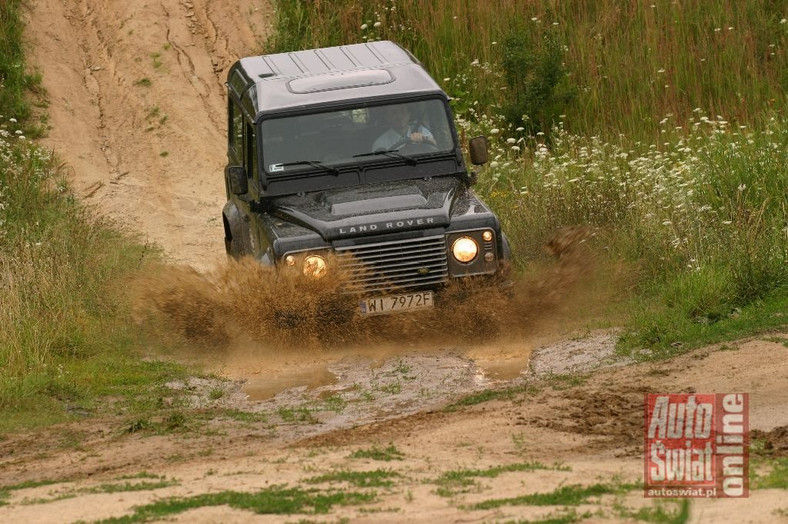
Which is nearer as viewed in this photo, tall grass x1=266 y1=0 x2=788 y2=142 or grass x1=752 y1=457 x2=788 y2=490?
grass x1=752 y1=457 x2=788 y2=490

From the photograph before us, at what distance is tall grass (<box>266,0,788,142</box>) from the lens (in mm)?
16656

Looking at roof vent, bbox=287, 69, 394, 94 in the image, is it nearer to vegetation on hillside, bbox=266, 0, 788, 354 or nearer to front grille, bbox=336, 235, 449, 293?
front grille, bbox=336, 235, 449, 293

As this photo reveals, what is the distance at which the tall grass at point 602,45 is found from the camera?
16656 millimetres

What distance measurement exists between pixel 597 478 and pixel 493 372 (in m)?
3.28

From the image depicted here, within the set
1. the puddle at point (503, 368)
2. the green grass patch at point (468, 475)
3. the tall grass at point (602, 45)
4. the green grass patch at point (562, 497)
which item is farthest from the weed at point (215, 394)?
the tall grass at point (602, 45)

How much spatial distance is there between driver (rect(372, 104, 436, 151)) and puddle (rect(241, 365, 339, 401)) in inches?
73.7

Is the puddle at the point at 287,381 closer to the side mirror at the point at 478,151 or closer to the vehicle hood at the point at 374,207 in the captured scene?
the vehicle hood at the point at 374,207

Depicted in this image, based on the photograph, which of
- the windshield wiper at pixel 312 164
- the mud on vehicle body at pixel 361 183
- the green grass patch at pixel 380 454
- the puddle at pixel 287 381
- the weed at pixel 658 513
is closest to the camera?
the weed at pixel 658 513

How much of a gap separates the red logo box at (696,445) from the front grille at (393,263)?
2.32m

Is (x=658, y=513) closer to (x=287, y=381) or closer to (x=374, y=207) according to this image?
(x=287, y=381)

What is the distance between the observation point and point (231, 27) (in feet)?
66.4

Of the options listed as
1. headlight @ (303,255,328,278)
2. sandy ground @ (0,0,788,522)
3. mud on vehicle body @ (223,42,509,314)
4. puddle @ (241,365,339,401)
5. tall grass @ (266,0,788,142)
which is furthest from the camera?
tall grass @ (266,0,788,142)

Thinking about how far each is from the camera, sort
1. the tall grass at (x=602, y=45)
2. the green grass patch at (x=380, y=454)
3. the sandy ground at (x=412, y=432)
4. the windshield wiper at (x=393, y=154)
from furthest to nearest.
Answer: the tall grass at (x=602, y=45)
the windshield wiper at (x=393, y=154)
the green grass patch at (x=380, y=454)
the sandy ground at (x=412, y=432)

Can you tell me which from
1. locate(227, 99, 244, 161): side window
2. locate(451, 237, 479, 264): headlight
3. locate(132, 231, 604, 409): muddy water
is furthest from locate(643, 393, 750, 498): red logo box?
locate(227, 99, 244, 161): side window
